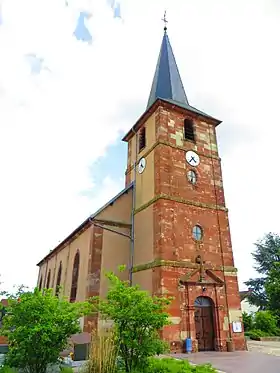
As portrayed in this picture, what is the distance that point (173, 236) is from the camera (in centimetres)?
1542

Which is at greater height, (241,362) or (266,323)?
(266,323)

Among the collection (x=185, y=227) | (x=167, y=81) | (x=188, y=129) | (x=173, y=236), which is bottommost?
(x=173, y=236)

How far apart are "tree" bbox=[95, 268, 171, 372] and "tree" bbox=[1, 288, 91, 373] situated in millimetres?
1132

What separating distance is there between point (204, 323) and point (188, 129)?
11.7m

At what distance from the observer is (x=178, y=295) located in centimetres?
1421

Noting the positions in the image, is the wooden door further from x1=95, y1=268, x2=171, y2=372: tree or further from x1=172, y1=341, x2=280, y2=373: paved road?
x1=95, y1=268, x2=171, y2=372: tree

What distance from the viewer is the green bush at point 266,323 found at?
2320cm

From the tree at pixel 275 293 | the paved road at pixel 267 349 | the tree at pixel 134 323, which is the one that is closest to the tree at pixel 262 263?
the tree at pixel 275 293

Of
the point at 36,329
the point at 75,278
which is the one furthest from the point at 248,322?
the point at 36,329

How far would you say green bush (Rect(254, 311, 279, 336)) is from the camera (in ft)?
76.1

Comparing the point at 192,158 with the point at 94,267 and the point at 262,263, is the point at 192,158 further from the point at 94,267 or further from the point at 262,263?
the point at 262,263

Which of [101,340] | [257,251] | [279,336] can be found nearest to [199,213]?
[101,340]

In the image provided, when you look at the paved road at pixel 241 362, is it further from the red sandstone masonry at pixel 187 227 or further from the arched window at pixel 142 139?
the arched window at pixel 142 139

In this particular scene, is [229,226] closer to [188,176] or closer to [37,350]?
[188,176]
